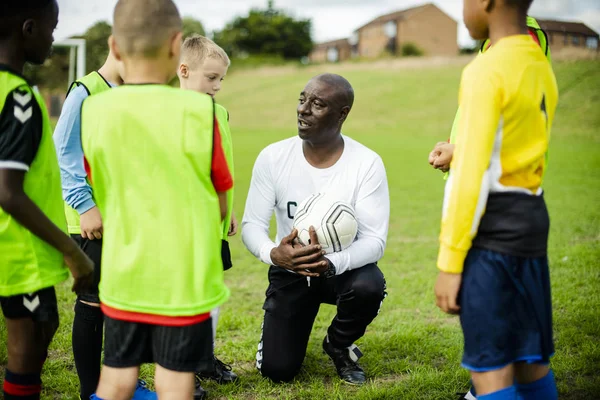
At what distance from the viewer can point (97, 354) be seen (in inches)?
137

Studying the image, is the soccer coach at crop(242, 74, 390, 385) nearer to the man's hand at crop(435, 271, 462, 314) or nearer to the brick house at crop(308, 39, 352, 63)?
the man's hand at crop(435, 271, 462, 314)

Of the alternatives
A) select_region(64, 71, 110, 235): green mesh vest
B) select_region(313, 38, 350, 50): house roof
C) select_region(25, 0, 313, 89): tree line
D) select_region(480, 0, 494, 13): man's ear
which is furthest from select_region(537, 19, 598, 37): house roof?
select_region(313, 38, 350, 50): house roof

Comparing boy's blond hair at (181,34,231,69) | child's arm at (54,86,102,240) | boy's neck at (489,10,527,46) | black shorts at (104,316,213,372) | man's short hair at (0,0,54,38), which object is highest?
boy's neck at (489,10,527,46)

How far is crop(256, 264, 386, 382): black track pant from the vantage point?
13.3 feet

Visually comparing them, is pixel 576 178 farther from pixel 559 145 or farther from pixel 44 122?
pixel 44 122

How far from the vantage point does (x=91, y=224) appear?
328cm

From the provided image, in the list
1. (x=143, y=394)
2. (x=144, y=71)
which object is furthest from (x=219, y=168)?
(x=143, y=394)

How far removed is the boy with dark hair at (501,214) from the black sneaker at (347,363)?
1578mm

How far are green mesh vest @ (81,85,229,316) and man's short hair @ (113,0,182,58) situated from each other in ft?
0.55

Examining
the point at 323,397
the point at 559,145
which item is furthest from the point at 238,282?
the point at 559,145

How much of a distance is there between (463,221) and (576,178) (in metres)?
13.7

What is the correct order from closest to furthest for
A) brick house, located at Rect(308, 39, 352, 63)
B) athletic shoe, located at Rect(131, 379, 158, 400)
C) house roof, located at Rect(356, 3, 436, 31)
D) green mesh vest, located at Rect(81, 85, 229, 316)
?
green mesh vest, located at Rect(81, 85, 229, 316) → athletic shoe, located at Rect(131, 379, 158, 400) → house roof, located at Rect(356, 3, 436, 31) → brick house, located at Rect(308, 39, 352, 63)

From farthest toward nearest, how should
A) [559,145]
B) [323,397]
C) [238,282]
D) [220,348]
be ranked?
[559,145]
[238,282]
[220,348]
[323,397]

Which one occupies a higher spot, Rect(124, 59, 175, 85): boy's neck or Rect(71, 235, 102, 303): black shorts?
Rect(124, 59, 175, 85): boy's neck
